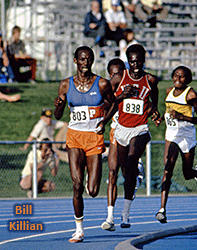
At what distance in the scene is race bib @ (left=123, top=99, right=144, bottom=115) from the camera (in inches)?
324

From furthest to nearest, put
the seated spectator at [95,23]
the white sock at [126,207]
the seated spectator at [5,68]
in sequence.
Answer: the seated spectator at [95,23] → the seated spectator at [5,68] → the white sock at [126,207]

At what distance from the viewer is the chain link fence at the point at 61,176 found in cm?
1373

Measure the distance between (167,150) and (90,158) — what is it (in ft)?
5.76

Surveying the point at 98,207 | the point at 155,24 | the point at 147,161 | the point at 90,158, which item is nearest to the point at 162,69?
the point at 155,24

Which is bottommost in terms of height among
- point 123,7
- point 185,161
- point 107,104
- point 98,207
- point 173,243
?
point 98,207

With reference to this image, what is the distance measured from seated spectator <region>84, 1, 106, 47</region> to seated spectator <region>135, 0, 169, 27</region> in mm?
3607

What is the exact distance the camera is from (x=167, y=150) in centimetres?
882

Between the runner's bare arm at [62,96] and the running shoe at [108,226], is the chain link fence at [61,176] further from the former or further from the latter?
the runner's bare arm at [62,96]

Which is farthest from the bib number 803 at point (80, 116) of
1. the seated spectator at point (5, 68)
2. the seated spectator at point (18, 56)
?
the seated spectator at point (18, 56)

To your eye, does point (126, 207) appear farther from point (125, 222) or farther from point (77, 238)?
point (77, 238)

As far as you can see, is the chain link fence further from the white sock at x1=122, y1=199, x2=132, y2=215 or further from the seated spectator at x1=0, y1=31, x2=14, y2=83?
the white sock at x1=122, y1=199, x2=132, y2=215

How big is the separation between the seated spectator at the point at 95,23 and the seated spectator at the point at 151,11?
11.8 feet

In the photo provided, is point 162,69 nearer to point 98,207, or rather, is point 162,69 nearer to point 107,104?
point 98,207

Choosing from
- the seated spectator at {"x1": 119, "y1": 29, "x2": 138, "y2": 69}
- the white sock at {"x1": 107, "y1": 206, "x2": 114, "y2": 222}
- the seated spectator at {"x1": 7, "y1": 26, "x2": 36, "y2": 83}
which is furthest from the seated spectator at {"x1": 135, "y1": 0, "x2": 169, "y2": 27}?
the white sock at {"x1": 107, "y1": 206, "x2": 114, "y2": 222}
